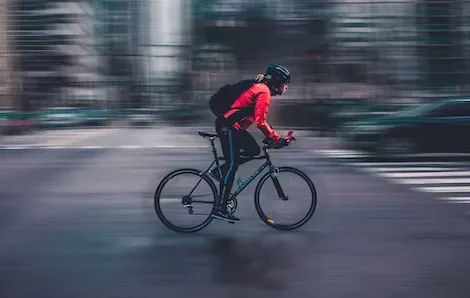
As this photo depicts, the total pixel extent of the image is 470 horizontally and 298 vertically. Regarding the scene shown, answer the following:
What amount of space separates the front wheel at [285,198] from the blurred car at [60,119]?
39293mm

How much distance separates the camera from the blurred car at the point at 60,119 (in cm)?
4750

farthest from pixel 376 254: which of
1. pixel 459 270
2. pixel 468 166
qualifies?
pixel 468 166

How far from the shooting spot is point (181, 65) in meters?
58.5

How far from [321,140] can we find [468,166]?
11.2 m

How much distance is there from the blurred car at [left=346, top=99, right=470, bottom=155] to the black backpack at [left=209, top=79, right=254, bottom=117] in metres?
9.56

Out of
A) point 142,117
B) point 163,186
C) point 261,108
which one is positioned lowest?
point 142,117

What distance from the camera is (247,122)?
763cm

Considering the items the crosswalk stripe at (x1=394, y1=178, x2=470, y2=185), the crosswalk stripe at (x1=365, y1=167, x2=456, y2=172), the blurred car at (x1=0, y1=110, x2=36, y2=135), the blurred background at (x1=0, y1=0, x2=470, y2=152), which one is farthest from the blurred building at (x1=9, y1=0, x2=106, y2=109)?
the crosswalk stripe at (x1=394, y1=178, x2=470, y2=185)

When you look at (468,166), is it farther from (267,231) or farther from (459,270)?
(459,270)

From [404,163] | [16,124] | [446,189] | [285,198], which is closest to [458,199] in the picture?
[446,189]

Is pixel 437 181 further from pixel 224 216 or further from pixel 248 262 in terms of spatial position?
pixel 248 262

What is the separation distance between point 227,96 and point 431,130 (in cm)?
984

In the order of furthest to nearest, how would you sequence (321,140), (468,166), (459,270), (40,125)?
1. (40,125)
2. (321,140)
3. (468,166)
4. (459,270)

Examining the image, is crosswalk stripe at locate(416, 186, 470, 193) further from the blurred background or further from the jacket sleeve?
the blurred background
